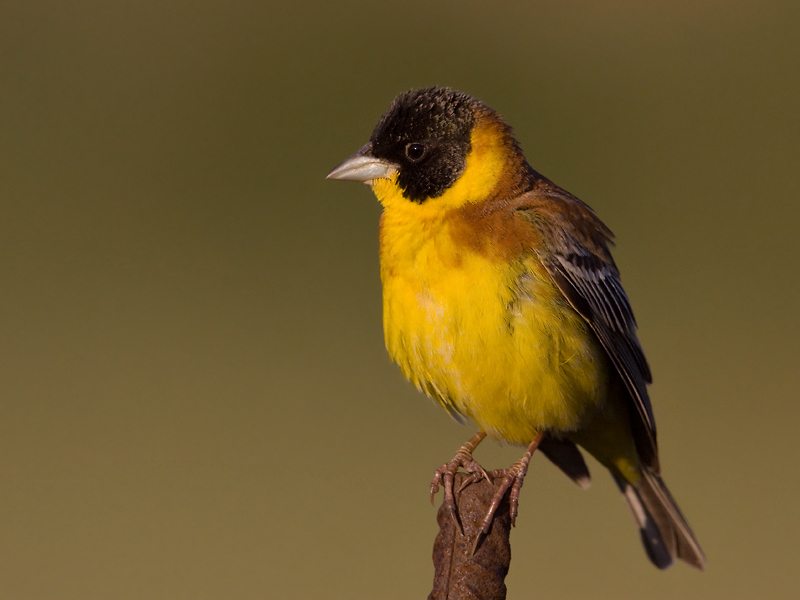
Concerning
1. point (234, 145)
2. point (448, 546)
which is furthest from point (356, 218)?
point (448, 546)

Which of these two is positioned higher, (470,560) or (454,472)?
(454,472)

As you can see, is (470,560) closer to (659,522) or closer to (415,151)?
(415,151)

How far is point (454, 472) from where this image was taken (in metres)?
3.29

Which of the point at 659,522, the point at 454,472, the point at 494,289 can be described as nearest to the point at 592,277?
the point at 494,289

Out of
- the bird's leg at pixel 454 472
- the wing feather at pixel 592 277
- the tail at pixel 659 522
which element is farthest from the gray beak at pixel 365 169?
the tail at pixel 659 522

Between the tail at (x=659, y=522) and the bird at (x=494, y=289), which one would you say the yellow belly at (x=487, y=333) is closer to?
the bird at (x=494, y=289)

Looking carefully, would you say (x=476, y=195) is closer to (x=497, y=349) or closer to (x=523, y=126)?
(x=497, y=349)

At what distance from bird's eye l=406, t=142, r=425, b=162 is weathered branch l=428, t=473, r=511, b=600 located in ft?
5.47

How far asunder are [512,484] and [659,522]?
57.5 inches

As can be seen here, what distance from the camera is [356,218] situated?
9.30 meters

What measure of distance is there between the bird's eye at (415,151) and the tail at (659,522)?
1.93 m

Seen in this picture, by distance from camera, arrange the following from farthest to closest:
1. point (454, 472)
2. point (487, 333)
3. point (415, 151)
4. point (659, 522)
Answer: point (659, 522) < point (415, 151) < point (454, 472) < point (487, 333)

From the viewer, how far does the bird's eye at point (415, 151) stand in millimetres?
3584

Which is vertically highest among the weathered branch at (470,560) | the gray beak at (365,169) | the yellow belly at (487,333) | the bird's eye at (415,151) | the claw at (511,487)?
the bird's eye at (415,151)
